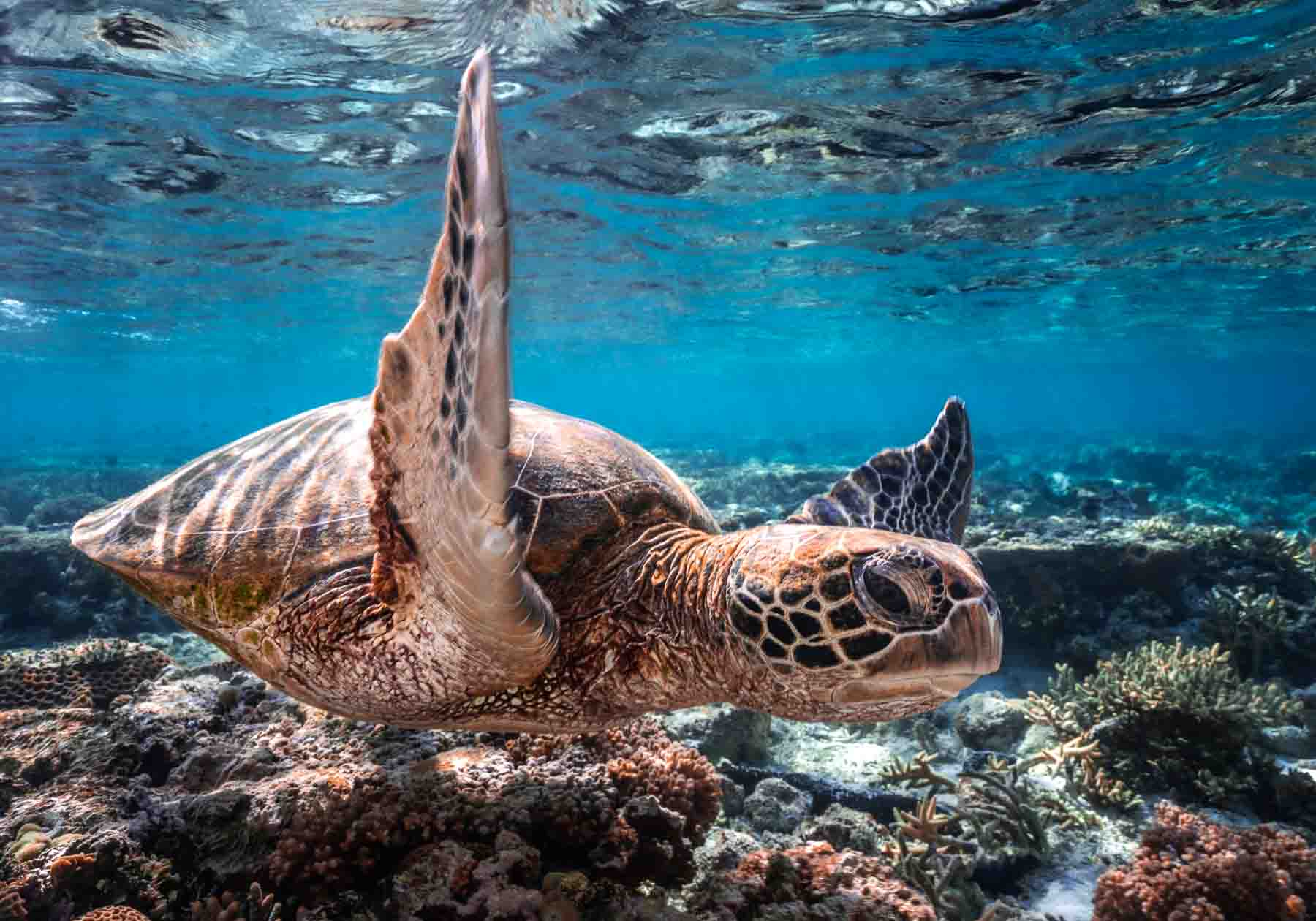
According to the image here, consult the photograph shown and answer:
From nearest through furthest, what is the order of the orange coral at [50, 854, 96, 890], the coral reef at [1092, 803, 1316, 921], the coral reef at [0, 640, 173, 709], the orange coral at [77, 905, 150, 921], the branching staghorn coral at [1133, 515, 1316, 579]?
1. the orange coral at [77, 905, 150, 921]
2. the orange coral at [50, 854, 96, 890]
3. the coral reef at [1092, 803, 1316, 921]
4. the coral reef at [0, 640, 173, 709]
5. the branching staghorn coral at [1133, 515, 1316, 579]

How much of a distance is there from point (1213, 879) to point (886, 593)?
6.90ft

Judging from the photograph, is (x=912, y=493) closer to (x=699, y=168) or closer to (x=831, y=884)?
(x=831, y=884)

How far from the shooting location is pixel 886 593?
174 cm

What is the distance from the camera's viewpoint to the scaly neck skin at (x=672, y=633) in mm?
2088

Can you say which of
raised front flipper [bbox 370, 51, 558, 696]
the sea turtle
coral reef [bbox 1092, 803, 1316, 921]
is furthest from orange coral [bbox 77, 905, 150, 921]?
coral reef [bbox 1092, 803, 1316, 921]

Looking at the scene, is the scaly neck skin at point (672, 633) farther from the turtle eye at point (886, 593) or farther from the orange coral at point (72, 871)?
the orange coral at point (72, 871)

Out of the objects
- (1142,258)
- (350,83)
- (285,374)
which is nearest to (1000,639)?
(350,83)

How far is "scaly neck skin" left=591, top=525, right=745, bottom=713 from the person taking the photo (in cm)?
209

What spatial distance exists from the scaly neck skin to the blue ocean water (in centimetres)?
679

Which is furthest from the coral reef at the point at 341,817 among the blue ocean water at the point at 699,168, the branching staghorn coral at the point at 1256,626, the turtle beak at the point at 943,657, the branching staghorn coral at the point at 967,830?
the blue ocean water at the point at 699,168

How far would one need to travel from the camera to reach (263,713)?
10.5 feet

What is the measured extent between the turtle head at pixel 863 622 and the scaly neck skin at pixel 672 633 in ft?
0.42

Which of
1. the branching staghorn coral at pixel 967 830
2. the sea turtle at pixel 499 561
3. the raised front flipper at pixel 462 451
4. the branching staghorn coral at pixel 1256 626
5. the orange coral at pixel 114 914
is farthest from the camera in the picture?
the branching staghorn coral at pixel 1256 626

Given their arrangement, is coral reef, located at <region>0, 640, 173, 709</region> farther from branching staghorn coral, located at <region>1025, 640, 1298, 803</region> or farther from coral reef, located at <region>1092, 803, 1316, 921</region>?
branching staghorn coral, located at <region>1025, 640, 1298, 803</region>
